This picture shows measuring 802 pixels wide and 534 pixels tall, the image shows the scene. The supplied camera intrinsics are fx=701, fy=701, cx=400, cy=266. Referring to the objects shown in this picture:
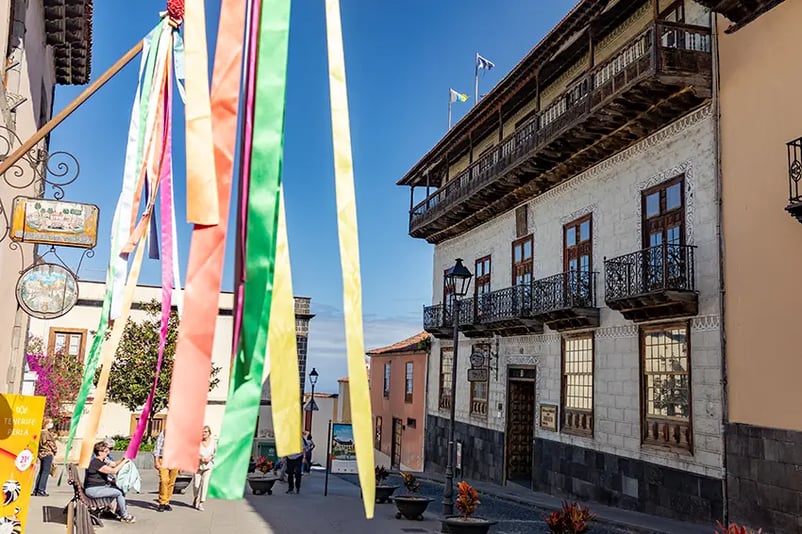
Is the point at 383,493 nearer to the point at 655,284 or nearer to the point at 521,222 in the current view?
the point at 655,284

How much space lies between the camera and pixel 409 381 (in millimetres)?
30266

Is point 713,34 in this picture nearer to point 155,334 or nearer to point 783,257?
point 783,257

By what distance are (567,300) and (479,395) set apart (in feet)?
23.3

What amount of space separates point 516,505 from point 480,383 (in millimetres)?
6268

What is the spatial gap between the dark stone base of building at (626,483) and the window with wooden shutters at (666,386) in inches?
25.8

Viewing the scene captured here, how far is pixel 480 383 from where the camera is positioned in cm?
2309

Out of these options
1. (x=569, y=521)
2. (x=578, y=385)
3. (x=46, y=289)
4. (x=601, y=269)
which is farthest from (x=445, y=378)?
(x=46, y=289)

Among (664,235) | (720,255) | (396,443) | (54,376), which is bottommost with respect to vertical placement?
(396,443)

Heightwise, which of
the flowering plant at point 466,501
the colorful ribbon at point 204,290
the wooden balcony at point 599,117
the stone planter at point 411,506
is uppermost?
the wooden balcony at point 599,117

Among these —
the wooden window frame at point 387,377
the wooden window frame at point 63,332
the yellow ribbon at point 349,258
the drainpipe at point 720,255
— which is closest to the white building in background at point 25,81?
the yellow ribbon at point 349,258

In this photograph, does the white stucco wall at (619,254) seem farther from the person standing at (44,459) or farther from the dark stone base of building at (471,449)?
the person standing at (44,459)

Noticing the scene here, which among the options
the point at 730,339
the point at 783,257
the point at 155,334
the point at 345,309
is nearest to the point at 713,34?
the point at 783,257

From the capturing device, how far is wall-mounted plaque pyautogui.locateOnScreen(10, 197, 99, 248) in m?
7.68

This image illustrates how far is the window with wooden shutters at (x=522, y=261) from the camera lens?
2034 centimetres
